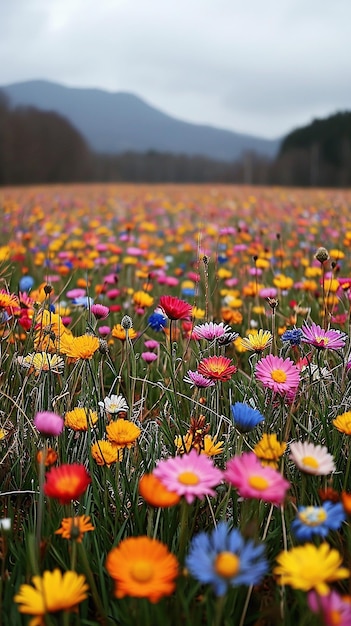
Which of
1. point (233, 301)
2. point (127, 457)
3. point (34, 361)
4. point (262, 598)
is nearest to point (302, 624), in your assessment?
point (262, 598)

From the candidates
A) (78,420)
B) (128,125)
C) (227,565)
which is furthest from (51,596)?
(128,125)

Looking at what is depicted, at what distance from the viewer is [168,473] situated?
601 millimetres

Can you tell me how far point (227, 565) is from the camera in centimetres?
48

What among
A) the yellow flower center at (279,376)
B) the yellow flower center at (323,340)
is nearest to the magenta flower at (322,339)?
the yellow flower center at (323,340)

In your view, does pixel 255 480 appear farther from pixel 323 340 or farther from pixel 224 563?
pixel 323 340

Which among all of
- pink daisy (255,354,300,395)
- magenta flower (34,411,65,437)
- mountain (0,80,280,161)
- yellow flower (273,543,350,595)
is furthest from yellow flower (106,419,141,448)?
mountain (0,80,280,161)

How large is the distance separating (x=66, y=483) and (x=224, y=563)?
0.76 feet

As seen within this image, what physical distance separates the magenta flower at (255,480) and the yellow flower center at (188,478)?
0.04 metres

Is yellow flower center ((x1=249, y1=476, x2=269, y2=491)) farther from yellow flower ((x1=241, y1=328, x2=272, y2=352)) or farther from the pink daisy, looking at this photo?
yellow flower ((x1=241, y1=328, x2=272, y2=352))

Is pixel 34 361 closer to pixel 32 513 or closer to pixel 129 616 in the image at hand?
pixel 32 513

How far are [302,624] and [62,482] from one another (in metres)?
0.30

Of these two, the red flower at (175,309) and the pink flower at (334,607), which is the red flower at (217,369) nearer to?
the red flower at (175,309)

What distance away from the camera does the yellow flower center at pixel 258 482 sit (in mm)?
557

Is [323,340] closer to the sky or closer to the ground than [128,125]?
closer to the ground
